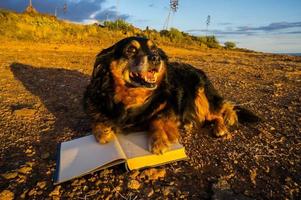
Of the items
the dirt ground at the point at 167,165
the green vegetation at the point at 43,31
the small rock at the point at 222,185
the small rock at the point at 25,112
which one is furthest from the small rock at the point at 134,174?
the green vegetation at the point at 43,31

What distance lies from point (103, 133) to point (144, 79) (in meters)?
0.77

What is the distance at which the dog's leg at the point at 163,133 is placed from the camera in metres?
2.92

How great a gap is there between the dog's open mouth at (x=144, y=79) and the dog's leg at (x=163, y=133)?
381 millimetres

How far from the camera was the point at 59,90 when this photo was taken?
5.58 m

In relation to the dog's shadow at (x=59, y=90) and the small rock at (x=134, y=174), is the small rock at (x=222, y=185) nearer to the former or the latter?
the small rock at (x=134, y=174)

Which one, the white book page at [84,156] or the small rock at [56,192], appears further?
the white book page at [84,156]

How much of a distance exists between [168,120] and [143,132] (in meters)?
0.29

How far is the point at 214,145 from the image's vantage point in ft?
11.3

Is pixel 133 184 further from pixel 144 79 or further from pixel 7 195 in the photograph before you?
pixel 144 79

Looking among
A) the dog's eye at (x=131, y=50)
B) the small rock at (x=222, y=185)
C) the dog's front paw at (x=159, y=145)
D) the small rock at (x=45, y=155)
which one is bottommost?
the small rock at (x=222, y=185)

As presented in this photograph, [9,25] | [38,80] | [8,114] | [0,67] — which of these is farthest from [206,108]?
[9,25]

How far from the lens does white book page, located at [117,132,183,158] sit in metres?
2.90

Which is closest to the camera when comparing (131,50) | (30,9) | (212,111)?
(131,50)

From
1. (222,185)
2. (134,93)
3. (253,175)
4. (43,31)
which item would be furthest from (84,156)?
(43,31)
